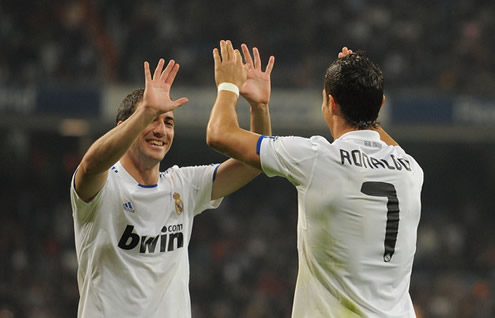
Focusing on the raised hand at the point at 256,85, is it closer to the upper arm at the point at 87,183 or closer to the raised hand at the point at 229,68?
the raised hand at the point at 229,68

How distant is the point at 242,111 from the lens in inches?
594

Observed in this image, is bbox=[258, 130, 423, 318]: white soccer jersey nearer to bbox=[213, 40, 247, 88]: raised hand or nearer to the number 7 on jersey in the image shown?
the number 7 on jersey

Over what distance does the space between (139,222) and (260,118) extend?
0.86m

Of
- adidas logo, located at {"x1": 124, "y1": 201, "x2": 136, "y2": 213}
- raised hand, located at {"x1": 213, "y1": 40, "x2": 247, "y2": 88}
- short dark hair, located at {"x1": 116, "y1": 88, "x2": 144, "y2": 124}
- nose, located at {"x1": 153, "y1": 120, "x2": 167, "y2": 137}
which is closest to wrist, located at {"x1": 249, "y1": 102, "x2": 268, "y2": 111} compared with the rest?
raised hand, located at {"x1": 213, "y1": 40, "x2": 247, "y2": 88}

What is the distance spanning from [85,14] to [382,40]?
7125 mm

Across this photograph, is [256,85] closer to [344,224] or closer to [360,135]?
[360,135]

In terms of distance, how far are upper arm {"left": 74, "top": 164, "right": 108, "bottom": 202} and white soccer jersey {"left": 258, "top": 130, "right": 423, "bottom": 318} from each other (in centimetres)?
87

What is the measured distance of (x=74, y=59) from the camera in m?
16.0

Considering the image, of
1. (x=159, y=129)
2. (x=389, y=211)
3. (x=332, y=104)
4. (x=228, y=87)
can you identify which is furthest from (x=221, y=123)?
(x=389, y=211)

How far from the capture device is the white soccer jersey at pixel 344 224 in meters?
3.17

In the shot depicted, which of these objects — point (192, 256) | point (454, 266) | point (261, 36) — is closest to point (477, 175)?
point (454, 266)

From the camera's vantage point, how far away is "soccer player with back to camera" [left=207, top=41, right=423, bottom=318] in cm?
317

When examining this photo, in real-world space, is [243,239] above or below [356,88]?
below

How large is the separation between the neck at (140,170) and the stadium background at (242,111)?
10491 mm
